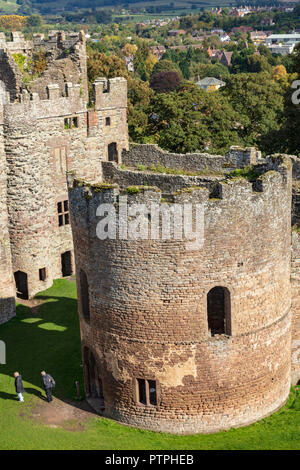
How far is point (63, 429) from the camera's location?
2602 centimetres

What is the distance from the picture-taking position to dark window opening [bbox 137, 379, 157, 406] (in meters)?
25.5

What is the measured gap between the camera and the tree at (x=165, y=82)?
112 metres

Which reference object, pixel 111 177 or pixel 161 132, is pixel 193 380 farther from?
pixel 161 132

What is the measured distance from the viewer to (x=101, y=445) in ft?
81.1

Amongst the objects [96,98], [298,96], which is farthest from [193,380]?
[298,96]

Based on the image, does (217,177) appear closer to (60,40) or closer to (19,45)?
(60,40)

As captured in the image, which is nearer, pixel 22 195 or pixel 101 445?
pixel 101 445

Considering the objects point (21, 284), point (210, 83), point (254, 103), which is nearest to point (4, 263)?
point (21, 284)

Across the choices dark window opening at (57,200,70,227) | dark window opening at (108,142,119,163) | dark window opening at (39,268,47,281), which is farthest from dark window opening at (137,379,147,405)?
dark window opening at (108,142,119,163)

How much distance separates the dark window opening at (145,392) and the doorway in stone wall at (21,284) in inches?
647

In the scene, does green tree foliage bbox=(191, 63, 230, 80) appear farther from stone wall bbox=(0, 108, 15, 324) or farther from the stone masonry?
stone wall bbox=(0, 108, 15, 324)

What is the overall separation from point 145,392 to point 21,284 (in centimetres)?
1732

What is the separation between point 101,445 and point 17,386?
503 cm

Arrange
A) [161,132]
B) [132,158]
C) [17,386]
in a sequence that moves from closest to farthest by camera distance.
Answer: [17,386], [132,158], [161,132]
